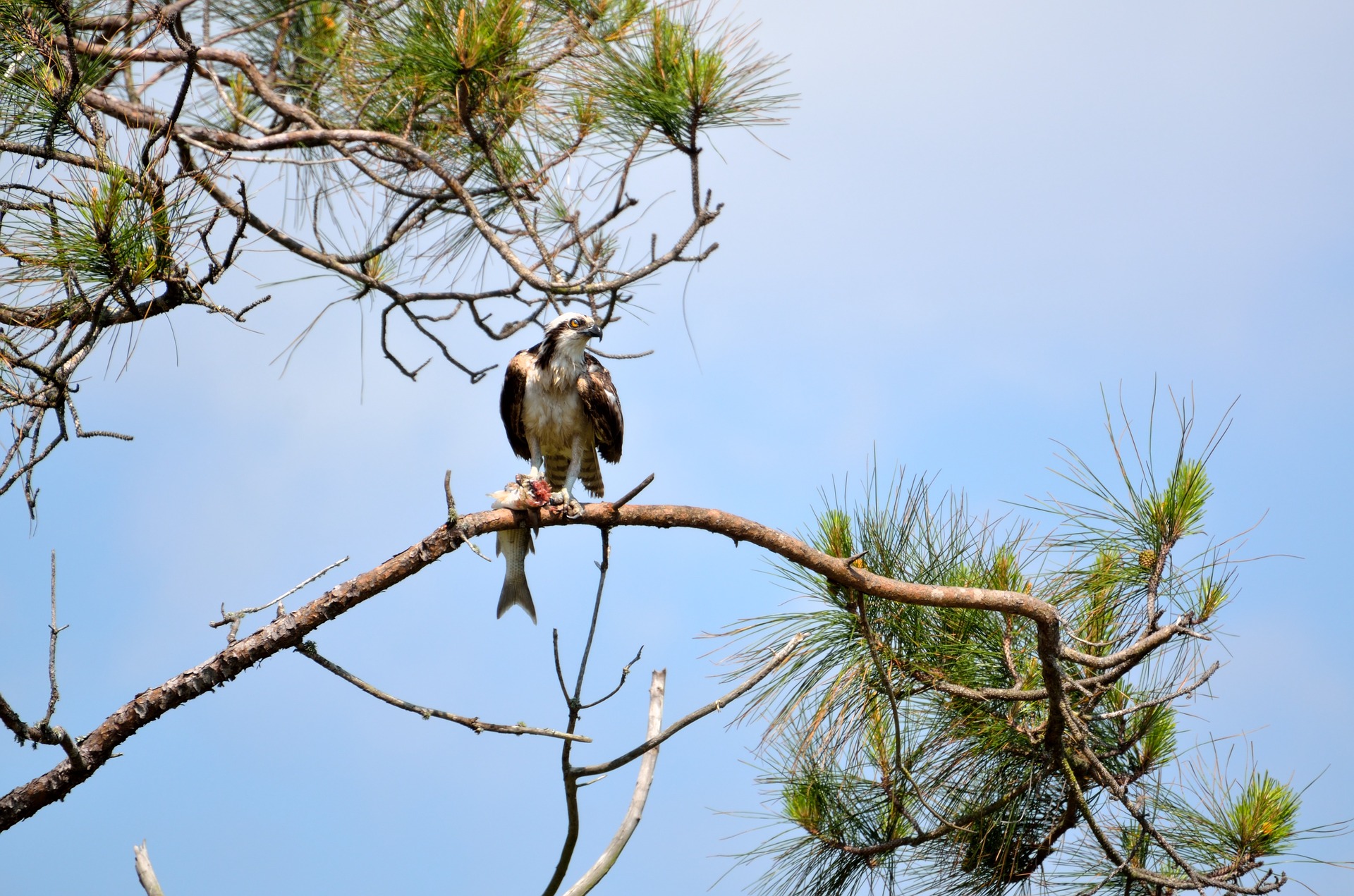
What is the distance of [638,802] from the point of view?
370 centimetres

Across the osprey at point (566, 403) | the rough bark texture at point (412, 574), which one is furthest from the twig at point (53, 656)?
the osprey at point (566, 403)

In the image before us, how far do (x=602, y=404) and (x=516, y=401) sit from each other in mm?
395

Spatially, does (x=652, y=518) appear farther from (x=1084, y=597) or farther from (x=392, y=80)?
(x=392, y=80)

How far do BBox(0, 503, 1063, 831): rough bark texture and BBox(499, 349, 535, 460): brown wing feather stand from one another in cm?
108

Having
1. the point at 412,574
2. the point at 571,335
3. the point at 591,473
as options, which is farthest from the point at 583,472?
the point at 412,574

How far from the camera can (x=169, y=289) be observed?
3369 mm

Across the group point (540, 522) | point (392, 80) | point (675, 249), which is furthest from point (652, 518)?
point (392, 80)

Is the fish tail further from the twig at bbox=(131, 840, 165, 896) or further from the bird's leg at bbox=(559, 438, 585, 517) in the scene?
the twig at bbox=(131, 840, 165, 896)

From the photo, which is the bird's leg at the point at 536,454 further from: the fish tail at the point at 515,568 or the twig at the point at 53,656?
the twig at the point at 53,656

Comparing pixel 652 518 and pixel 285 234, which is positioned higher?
pixel 285 234

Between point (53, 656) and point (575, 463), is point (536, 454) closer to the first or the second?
point (575, 463)

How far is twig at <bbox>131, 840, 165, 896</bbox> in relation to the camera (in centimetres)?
352

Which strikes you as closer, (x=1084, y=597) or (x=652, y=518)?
(x=652, y=518)

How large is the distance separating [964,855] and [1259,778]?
40.6 inches
